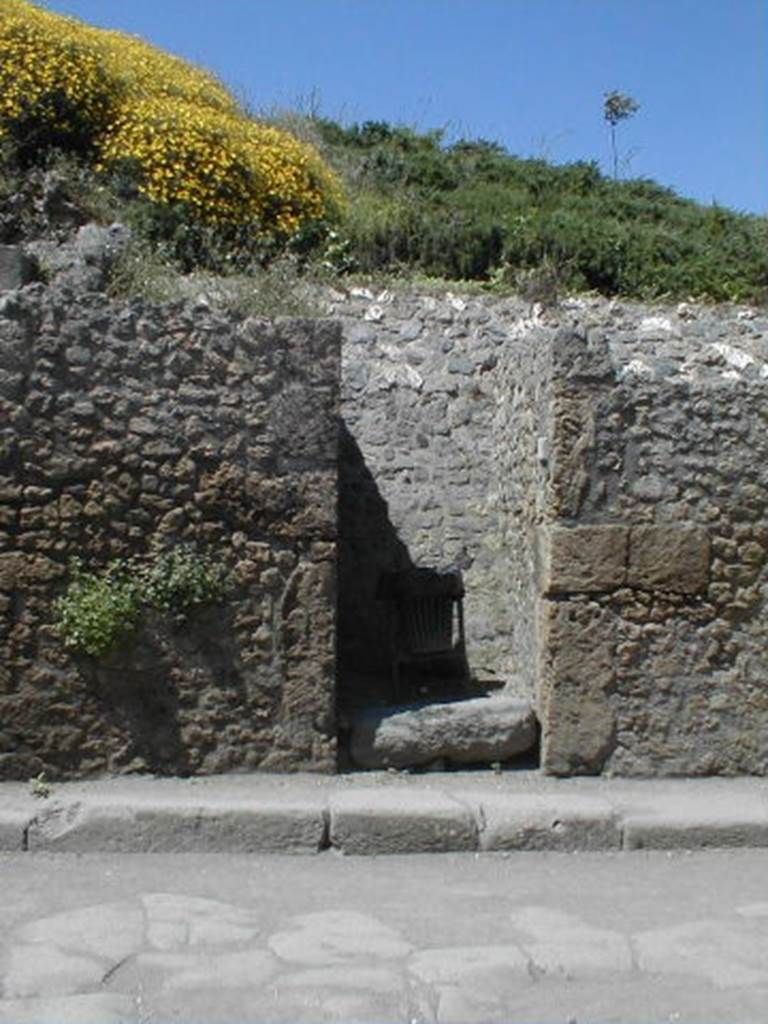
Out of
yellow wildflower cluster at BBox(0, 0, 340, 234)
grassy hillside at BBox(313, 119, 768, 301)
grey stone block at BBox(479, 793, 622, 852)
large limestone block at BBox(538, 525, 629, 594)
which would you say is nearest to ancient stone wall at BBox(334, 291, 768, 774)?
large limestone block at BBox(538, 525, 629, 594)

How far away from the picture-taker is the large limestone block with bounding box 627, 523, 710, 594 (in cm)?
728

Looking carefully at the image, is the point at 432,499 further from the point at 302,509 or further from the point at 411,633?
the point at 302,509

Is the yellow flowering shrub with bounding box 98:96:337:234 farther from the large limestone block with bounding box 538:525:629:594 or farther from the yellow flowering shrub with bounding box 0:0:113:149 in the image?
the large limestone block with bounding box 538:525:629:594

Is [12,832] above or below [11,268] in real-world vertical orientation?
below

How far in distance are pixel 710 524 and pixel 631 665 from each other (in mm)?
824

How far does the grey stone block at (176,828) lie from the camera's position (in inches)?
246

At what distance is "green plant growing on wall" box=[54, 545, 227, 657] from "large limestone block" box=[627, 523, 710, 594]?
2064mm

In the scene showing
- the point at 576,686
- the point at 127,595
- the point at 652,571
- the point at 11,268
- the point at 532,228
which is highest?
the point at 532,228

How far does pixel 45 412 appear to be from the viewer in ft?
22.6

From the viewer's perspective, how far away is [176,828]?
630 cm

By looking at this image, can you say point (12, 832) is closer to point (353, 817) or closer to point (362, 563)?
point (353, 817)

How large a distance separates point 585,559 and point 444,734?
1.11 m

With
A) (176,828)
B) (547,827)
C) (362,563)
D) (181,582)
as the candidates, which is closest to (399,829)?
(547,827)

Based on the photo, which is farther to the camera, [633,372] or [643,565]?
[633,372]
